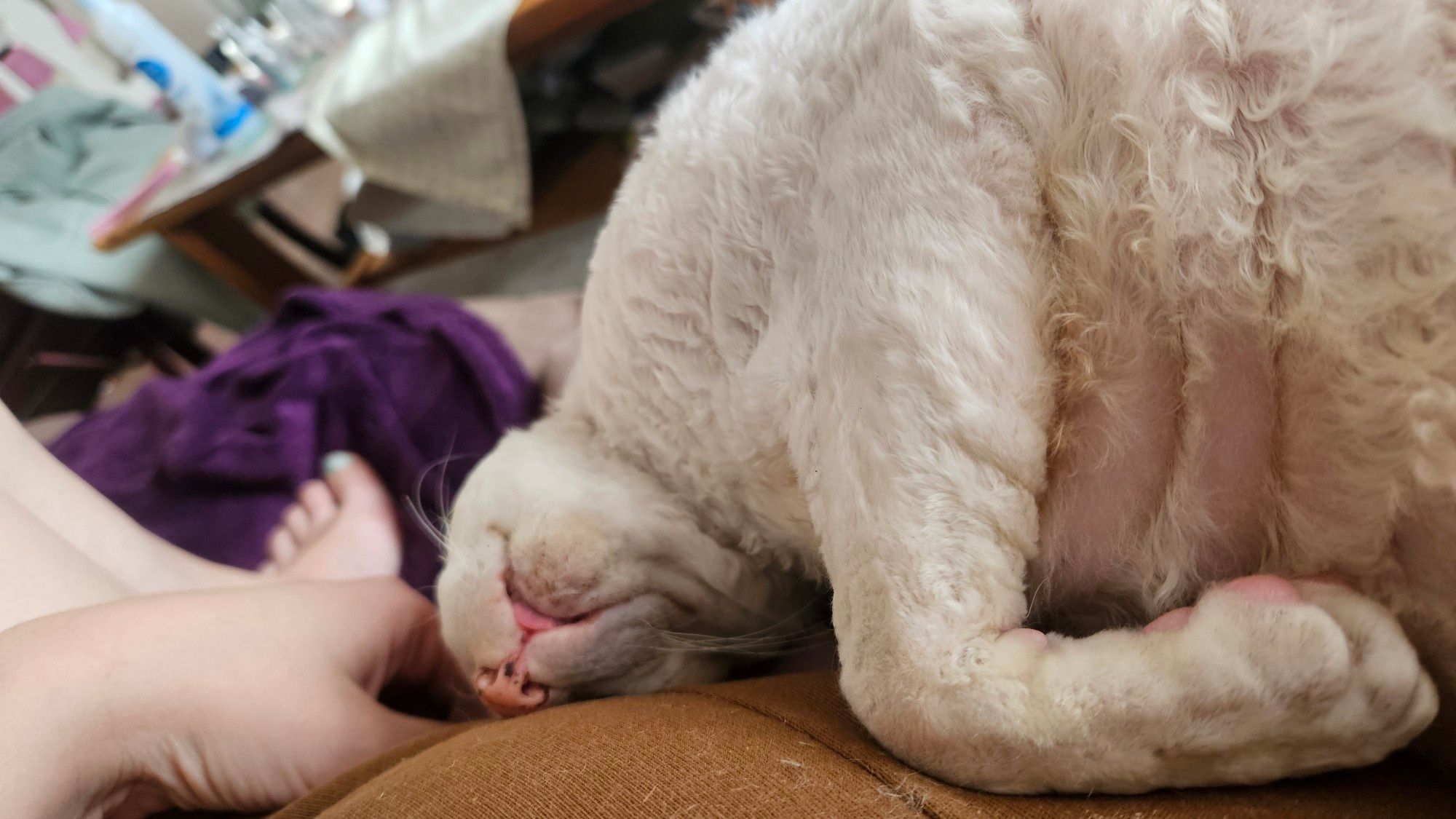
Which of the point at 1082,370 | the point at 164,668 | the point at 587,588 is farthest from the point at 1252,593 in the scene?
the point at 164,668

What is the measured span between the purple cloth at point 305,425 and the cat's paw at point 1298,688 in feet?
3.63

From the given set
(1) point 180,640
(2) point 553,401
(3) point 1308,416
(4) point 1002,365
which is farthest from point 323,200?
(3) point 1308,416

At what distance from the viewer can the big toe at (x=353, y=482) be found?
53.1 inches

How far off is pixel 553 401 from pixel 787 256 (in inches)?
17.6

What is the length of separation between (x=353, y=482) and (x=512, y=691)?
2.53 feet

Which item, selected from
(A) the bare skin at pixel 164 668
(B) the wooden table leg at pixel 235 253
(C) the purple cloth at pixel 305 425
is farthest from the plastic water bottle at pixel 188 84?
(A) the bare skin at pixel 164 668

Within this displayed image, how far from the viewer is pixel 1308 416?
1.63 ft

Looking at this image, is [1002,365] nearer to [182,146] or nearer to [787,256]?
[787,256]

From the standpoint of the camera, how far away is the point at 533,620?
0.77m

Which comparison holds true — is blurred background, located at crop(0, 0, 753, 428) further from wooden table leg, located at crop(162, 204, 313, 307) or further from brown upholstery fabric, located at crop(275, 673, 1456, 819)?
brown upholstery fabric, located at crop(275, 673, 1456, 819)

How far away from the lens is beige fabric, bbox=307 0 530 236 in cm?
152

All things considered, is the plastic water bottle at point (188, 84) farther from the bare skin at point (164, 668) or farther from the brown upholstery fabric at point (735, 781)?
the brown upholstery fabric at point (735, 781)

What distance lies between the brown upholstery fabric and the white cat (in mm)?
21

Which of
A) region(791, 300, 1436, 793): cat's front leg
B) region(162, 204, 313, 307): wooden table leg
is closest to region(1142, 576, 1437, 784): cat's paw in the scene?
region(791, 300, 1436, 793): cat's front leg
